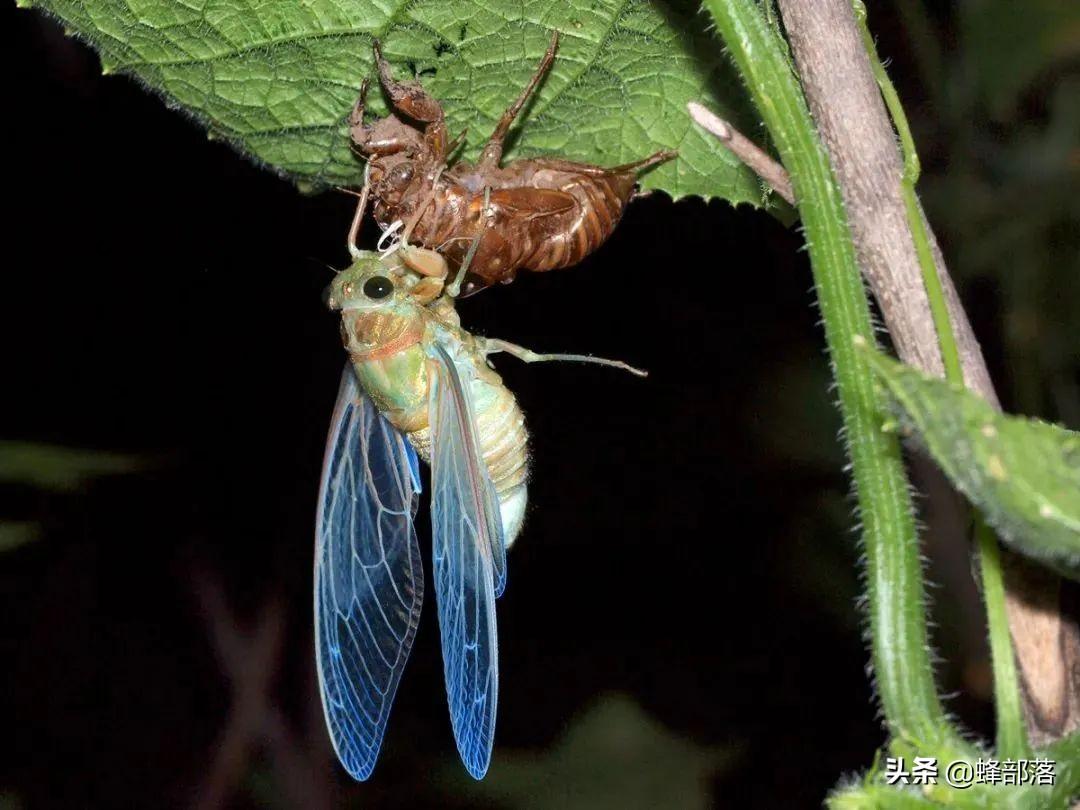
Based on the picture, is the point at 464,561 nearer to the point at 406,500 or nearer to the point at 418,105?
the point at 406,500

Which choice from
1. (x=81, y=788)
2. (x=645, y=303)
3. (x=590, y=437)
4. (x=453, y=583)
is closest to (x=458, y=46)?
(x=453, y=583)

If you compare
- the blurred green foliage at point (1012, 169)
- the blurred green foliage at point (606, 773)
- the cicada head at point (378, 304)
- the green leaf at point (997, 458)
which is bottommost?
the blurred green foliage at point (606, 773)

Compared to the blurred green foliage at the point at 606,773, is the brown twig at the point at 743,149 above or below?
above

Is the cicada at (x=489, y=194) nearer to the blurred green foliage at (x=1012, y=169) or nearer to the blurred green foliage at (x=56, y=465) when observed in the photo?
the blurred green foliage at (x=56, y=465)

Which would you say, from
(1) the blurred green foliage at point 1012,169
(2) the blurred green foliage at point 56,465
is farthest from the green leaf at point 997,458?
(2) the blurred green foliage at point 56,465

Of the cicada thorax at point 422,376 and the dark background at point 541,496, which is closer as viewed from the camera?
the cicada thorax at point 422,376

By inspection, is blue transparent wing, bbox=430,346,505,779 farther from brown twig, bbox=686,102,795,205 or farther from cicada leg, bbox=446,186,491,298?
brown twig, bbox=686,102,795,205

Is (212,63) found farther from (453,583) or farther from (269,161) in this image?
(453,583)

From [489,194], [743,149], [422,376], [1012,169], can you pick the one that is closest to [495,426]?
[422,376]
